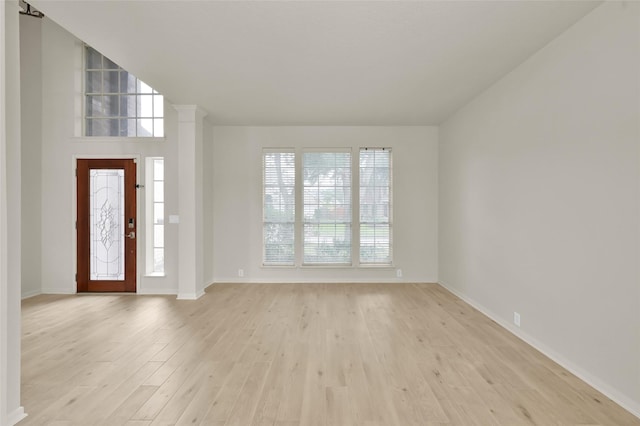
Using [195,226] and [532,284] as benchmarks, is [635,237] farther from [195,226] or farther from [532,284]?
[195,226]

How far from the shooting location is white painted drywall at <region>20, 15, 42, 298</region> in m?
5.47

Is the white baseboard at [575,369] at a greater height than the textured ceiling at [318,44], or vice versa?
the textured ceiling at [318,44]

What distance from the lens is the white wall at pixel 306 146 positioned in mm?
6359

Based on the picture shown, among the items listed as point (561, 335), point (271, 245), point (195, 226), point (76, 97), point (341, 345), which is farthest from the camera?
point (271, 245)

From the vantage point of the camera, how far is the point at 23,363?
120 inches

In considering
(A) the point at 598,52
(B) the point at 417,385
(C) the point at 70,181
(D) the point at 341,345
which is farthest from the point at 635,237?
(C) the point at 70,181

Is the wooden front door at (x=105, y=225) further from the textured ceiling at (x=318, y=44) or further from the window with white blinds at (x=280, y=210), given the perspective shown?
the window with white blinds at (x=280, y=210)

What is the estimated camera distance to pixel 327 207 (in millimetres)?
6398

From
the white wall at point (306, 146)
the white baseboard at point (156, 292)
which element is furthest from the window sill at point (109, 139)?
the white baseboard at point (156, 292)

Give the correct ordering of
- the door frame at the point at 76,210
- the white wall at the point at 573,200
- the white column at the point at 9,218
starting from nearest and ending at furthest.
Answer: the white column at the point at 9,218
the white wall at the point at 573,200
the door frame at the point at 76,210

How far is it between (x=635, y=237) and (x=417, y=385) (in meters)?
1.90

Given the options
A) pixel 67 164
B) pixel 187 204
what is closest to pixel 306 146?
pixel 187 204

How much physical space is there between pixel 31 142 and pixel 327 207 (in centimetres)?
515

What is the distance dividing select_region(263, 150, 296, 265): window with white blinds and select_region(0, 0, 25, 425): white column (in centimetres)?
431
